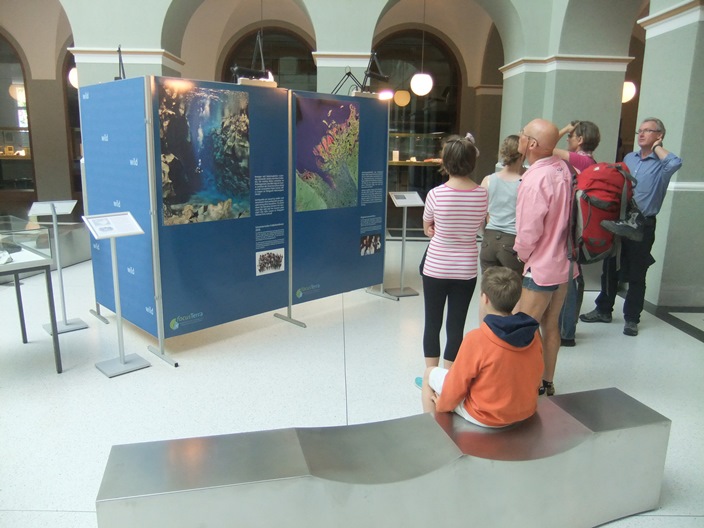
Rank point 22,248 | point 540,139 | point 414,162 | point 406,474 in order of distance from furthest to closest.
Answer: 1. point 414,162
2. point 22,248
3. point 540,139
4. point 406,474

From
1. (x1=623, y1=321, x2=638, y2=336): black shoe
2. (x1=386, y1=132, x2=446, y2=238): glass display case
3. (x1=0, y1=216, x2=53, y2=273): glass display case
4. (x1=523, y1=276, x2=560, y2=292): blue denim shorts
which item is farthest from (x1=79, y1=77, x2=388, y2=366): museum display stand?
(x1=386, y1=132, x2=446, y2=238): glass display case

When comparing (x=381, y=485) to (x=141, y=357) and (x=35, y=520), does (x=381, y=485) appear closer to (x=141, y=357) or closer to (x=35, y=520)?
(x=35, y=520)

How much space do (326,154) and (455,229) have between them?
2292mm

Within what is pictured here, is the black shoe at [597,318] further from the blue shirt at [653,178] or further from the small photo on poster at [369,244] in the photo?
the small photo on poster at [369,244]

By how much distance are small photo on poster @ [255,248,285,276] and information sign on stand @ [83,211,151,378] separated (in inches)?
43.6

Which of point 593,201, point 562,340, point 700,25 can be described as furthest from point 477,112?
point 593,201

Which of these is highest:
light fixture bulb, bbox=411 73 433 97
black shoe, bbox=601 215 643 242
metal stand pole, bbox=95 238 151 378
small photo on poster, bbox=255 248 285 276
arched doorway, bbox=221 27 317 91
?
arched doorway, bbox=221 27 317 91

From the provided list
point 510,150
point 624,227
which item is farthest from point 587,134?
point 624,227

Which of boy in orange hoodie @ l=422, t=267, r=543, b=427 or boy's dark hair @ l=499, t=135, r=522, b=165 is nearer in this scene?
boy in orange hoodie @ l=422, t=267, r=543, b=427

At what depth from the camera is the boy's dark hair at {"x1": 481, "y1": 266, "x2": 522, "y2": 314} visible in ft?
7.47

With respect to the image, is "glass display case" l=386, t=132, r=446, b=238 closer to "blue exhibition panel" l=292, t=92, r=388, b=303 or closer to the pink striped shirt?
"blue exhibition panel" l=292, t=92, r=388, b=303

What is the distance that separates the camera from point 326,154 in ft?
16.7

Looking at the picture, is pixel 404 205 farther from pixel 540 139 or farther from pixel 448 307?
pixel 540 139

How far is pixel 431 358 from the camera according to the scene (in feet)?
11.0
